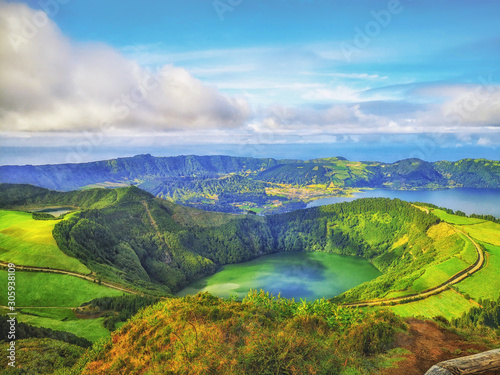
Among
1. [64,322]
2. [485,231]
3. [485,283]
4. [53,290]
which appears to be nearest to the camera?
[64,322]

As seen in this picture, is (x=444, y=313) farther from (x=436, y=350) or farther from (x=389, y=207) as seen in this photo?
(x=389, y=207)

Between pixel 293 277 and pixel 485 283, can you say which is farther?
pixel 293 277

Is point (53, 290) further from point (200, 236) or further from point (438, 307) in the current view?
point (200, 236)

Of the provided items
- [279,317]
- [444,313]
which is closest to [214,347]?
[279,317]

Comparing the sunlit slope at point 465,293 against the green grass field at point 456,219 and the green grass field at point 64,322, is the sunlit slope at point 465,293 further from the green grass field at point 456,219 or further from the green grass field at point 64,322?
the green grass field at point 64,322

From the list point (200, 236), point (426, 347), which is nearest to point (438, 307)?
point (426, 347)

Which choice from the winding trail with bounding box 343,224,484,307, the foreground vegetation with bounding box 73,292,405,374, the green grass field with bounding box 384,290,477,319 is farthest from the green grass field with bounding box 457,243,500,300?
the foreground vegetation with bounding box 73,292,405,374
